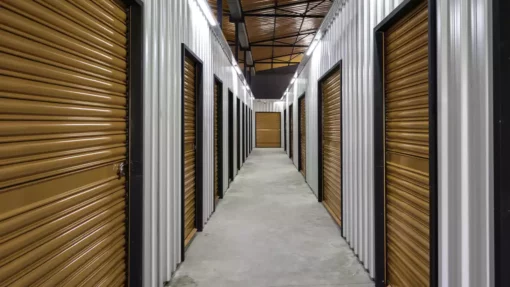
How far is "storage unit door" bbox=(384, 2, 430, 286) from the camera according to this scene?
2193mm

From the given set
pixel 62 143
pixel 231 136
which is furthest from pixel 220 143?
pixel 62 143

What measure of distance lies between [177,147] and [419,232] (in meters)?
2.26

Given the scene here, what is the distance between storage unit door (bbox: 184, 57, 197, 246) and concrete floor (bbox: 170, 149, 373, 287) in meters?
0.24

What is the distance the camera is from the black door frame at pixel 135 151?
2.31 meters

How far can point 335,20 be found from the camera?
13.8 ft

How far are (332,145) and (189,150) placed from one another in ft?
7.71

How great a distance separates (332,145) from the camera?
16.7 feet

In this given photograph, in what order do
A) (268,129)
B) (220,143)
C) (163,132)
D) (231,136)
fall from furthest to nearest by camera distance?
(268,129), (231,136), (220,143), (163,132)

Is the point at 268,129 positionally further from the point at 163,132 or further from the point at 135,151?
the point at 135,151

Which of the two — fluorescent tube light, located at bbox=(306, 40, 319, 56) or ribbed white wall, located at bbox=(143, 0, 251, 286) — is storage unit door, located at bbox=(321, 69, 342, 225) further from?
ribbed white wall, located at bbox=(143, 0, 251, 286)

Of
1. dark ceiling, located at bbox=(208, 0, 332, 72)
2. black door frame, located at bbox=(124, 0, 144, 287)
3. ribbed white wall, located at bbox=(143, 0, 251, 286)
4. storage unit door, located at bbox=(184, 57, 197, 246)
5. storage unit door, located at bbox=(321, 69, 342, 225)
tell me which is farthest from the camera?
dark ceiling, located at bbox=(208, 0, 332, 72)

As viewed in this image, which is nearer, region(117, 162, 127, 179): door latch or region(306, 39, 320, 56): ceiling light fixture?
region(117, 162, 127, 179): door latch
